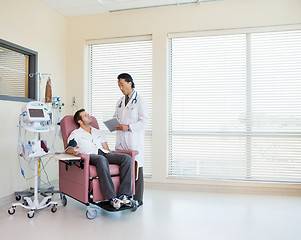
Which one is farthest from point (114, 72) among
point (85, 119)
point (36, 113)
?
point (36, 113)

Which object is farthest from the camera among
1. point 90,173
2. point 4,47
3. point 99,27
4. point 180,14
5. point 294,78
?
point 99,27

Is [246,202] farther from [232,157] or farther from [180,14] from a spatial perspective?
[180,14]

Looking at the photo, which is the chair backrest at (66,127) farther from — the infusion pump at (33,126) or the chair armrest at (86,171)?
the chair armrest at (86,171)

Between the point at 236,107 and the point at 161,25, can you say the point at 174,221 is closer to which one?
the point at 236,107

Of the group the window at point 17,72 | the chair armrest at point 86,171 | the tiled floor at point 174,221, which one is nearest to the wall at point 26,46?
the window at point 17,72

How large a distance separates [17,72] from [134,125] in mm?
1851

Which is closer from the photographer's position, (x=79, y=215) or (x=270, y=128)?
(x=79, y=215)

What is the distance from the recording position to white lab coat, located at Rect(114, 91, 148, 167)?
343 cm

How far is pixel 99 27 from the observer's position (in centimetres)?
470

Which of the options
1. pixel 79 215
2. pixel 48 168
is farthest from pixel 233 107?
pixel 48 168

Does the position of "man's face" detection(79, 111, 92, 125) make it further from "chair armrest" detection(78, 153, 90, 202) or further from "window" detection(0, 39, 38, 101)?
"window" detection(0, 39, 38, 101)

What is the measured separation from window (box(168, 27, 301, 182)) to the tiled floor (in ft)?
2.12

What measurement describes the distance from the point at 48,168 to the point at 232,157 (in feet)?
9.40

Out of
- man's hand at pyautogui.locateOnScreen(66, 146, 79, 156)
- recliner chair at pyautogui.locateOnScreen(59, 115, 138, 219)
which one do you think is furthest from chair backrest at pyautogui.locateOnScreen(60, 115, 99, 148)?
man's hand at pyautogui.locateOnScreen(66, 146, 79, 156)
